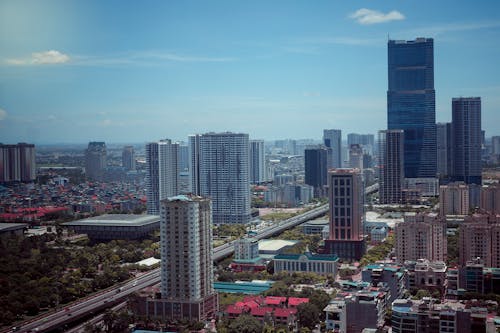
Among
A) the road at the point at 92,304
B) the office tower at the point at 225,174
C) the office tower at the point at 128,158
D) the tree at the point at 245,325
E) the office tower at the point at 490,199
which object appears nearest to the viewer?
the tree at the point at 245,325

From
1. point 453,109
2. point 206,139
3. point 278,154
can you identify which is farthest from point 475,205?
point 278,154

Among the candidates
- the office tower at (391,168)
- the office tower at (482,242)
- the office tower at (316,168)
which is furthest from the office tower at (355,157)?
the office tower at (482,242)

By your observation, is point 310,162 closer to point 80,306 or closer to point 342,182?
point 342,182

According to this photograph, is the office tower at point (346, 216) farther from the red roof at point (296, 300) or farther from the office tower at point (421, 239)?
the red roof at point (296, 300)

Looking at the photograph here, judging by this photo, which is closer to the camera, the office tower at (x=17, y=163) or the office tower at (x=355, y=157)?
the office tower at (x=17, y=163)

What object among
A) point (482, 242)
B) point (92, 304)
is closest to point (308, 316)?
point (92, 304)

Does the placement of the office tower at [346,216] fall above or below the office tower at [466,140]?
below
